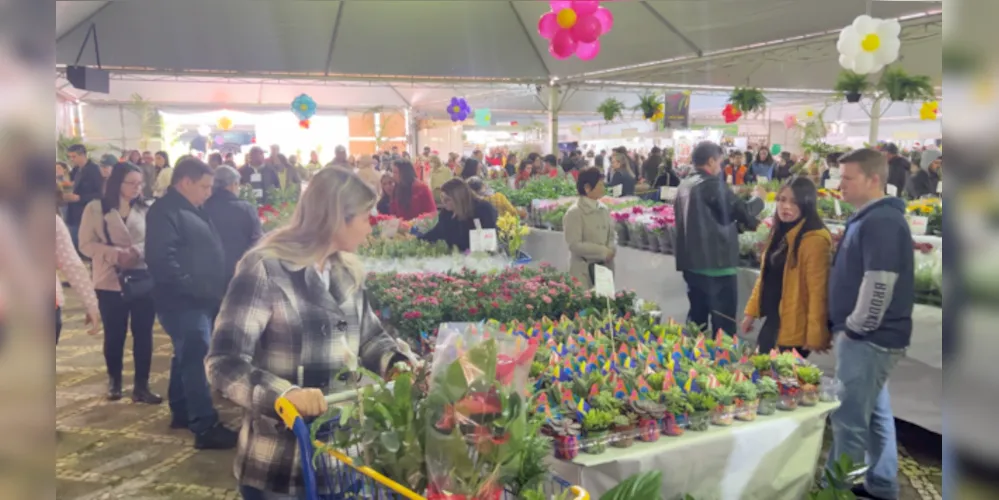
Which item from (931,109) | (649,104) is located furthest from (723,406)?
(649,104)

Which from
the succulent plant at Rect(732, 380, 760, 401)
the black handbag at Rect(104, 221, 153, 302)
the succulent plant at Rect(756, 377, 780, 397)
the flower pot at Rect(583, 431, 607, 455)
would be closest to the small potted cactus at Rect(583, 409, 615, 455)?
the flower pot at Rect(583, 431, 607, 455)

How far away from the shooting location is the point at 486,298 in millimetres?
3332

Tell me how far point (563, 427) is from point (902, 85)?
3.67 meters

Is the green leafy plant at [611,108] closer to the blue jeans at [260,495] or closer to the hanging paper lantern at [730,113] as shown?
the hanging paper lantern at [730,113]

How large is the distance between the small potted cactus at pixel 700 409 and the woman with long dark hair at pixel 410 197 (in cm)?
205

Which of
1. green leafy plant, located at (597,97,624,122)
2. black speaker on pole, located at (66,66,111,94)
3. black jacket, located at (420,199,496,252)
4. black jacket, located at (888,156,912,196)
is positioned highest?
green leafy plant, located at (597,97,624,122)

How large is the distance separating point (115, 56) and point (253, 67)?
1.75 ft

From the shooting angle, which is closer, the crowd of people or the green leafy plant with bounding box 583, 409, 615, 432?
the green leafy plant with bounding box 583, 409, 615, 432

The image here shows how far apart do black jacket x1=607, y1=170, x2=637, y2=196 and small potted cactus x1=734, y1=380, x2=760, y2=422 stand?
185 inches

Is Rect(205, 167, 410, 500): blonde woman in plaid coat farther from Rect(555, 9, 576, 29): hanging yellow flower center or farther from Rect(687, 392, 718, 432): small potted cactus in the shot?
Rect(555, 9, 576, 29): hanging yellow flower center

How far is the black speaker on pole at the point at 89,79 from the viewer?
2.55 meters

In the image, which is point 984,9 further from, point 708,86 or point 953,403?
point 708,86

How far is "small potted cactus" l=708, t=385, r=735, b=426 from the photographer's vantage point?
85.7 inches

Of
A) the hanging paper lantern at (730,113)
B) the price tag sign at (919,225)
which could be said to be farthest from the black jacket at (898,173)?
the hanging paper lantern at (730,113)
